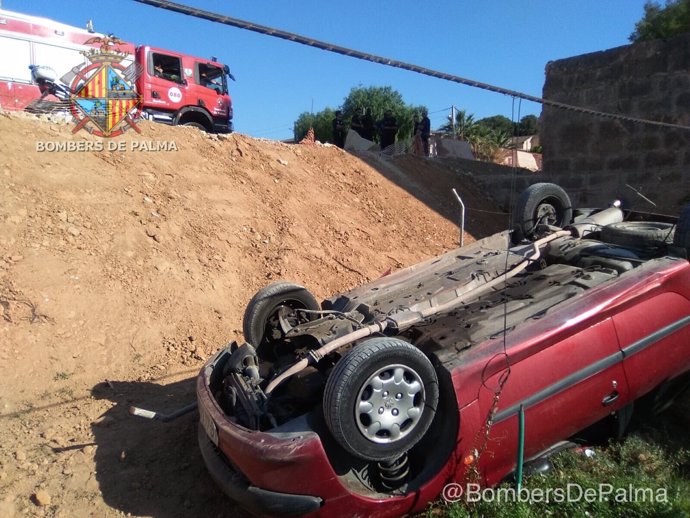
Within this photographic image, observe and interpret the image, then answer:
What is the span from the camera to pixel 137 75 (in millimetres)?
14594

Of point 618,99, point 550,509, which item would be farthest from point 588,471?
point 618,99

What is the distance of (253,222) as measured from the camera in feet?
25.6

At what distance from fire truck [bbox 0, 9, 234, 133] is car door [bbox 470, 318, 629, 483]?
1211cm

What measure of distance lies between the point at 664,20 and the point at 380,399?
52.3ft

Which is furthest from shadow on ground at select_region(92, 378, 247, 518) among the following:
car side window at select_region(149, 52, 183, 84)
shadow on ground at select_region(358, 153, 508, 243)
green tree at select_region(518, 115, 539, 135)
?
car side window at select_region(149, 52, 183, 84)

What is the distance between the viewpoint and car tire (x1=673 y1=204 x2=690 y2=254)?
12.2ft

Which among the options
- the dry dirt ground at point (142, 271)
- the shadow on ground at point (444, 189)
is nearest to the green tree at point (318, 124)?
the shadow on ground at point (444, 189)

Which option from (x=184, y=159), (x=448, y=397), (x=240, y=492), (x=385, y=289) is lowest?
(x=240, y=492)

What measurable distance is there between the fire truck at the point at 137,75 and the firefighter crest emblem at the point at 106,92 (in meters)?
0.20

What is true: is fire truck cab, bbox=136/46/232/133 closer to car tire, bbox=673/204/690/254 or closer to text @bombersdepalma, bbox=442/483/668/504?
car tire, bbox=673/204/690/254

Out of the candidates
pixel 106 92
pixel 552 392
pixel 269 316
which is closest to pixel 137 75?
pixel 106 92

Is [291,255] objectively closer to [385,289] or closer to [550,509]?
[385,289]

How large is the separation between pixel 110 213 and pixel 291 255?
2.25 meters

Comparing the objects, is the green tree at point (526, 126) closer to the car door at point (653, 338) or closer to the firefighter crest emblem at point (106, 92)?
the car door at point (653, 338)
